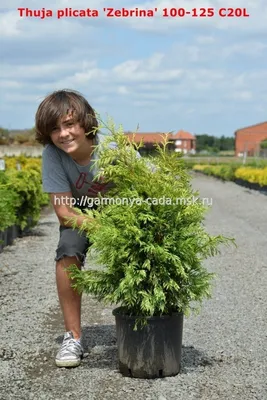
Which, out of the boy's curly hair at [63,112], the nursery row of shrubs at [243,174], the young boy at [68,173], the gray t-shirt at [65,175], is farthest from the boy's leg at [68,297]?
the nursery row of shrubs at [243,174]

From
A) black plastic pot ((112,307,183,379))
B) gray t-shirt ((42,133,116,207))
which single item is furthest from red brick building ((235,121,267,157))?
black plastic pot ((112,307,183,379))

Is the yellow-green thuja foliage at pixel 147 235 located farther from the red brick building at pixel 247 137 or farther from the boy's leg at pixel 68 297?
the red brick building at pixel 247 137

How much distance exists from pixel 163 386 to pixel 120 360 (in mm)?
350

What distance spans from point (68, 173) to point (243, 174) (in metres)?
29.8

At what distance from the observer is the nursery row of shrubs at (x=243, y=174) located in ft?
92.5

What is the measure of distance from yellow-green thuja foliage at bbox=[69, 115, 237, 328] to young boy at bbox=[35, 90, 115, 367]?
0.21 metres

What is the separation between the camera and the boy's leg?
454 centimetres

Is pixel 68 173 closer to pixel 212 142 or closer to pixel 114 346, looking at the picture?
pixel 114 346

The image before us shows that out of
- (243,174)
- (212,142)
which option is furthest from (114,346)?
(212,142)

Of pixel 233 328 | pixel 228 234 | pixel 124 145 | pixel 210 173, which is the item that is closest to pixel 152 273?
pixel 124 145

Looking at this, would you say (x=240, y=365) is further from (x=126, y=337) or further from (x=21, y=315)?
(x=21, y=315)

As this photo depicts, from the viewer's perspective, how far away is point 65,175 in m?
4.59

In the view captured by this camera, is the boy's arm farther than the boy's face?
Yes

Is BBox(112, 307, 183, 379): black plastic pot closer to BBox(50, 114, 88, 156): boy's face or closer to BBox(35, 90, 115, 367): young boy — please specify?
BBox(35, 90, 115, 367): young boy
